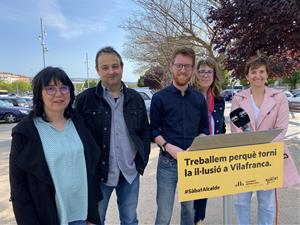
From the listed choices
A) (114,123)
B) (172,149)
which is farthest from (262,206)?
(114,123)

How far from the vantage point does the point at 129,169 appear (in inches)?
105

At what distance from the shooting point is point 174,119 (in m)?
2.73

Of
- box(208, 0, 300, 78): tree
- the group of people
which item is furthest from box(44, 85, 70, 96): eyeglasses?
box(208, 0, 300, 78): tree

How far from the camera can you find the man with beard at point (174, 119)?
2736 mm

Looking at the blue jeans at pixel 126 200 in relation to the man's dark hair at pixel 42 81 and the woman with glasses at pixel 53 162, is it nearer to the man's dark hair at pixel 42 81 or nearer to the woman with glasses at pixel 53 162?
the woman with glasses at pixel 53 162

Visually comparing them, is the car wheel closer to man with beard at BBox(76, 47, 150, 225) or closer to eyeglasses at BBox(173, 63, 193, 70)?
man with beard at BBox(76, 47, 150, 225)

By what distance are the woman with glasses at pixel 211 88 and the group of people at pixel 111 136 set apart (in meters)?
0.01

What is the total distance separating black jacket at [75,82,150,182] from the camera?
2564mm

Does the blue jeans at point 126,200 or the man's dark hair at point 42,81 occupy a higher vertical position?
the man's dark hair at point 42,81

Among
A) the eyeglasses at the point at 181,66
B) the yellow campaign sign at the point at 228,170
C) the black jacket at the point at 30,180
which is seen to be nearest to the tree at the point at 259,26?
the eyeglasses at the point at 181,66

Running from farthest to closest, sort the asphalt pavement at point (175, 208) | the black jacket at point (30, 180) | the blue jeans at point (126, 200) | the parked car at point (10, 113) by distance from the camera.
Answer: the parked car at point (10, 113), the asphalt pavement at point (175, 208), the blue jeans at point (126, 200), the black jacket at point (30, 180)

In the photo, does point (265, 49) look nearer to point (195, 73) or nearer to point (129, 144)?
point (195, 73)

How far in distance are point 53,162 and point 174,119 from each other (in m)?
1.12

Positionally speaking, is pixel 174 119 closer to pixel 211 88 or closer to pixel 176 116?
pixel 176 116
